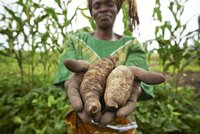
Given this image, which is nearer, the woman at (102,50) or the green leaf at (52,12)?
the woman at (102,50)

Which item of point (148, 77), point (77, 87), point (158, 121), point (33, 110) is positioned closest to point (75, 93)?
point (77, 87)

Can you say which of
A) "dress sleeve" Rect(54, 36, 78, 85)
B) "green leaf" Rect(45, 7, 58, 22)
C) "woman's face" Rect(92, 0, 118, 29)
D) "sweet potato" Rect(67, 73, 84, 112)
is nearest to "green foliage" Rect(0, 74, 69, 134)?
"green leaf" Rect(45, 7, 58, 22)

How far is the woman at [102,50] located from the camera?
3.65ft

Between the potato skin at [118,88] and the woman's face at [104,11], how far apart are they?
0.30m

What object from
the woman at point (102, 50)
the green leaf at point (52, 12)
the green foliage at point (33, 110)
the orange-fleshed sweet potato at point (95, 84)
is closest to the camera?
the orange-fleshed sweet potato at point (95, 84)

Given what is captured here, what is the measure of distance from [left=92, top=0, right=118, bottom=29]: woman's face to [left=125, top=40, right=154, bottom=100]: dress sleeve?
0.42 feet

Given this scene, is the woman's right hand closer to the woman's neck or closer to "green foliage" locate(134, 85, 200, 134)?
the woman's neck

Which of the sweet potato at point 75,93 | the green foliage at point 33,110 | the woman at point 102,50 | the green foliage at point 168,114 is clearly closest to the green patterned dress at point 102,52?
the woman at point 102,50

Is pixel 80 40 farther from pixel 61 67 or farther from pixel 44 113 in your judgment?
pixel 44 113

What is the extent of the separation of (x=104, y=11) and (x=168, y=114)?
1211 millimetres

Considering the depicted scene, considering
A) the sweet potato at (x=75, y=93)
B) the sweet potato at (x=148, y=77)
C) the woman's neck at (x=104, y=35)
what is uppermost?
the woman's neck at (x=104, y=35)

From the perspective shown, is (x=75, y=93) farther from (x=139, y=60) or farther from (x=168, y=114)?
(x=168, y=114)

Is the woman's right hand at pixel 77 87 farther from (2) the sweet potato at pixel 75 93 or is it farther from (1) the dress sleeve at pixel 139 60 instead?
(1) the dress sleeve at pixel 139 60

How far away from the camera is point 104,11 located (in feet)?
3.69
